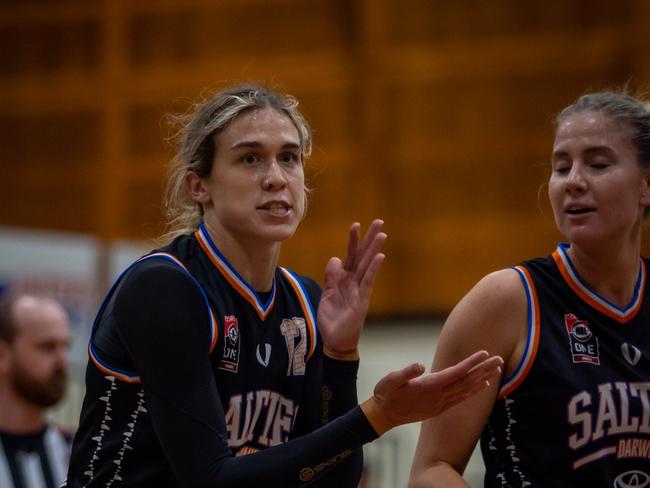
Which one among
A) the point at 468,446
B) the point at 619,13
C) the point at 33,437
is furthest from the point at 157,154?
the point at 468,446

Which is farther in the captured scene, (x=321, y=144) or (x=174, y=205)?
(x=321, y=144)

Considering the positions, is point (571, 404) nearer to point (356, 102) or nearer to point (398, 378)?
point (398, 378)

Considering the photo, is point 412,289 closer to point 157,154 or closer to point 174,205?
point 157,154

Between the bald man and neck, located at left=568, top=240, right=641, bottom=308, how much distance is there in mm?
2783

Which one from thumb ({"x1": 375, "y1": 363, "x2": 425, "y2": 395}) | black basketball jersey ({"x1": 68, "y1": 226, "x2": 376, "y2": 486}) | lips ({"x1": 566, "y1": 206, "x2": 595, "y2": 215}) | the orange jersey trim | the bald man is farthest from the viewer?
the bald man

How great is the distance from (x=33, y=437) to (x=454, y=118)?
518 centimetres

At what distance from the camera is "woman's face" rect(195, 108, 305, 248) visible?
9.25 feet

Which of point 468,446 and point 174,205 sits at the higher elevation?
point 174,205

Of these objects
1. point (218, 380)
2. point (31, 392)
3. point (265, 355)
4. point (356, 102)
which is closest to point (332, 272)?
point (265, 355)

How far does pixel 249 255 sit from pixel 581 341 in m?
0.95

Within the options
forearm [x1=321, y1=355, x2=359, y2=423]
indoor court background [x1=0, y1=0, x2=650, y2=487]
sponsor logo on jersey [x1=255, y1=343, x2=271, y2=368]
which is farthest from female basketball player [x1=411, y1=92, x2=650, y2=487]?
indoor court background [x1=0, y1=0, x2=650, y2=487]

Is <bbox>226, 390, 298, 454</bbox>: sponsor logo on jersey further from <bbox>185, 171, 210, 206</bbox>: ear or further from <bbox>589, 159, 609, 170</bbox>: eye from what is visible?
<bbox>589, 159, 609, 170</bbox>: eye

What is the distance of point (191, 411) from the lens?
2494 millimetres

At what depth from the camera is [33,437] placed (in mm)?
4828
